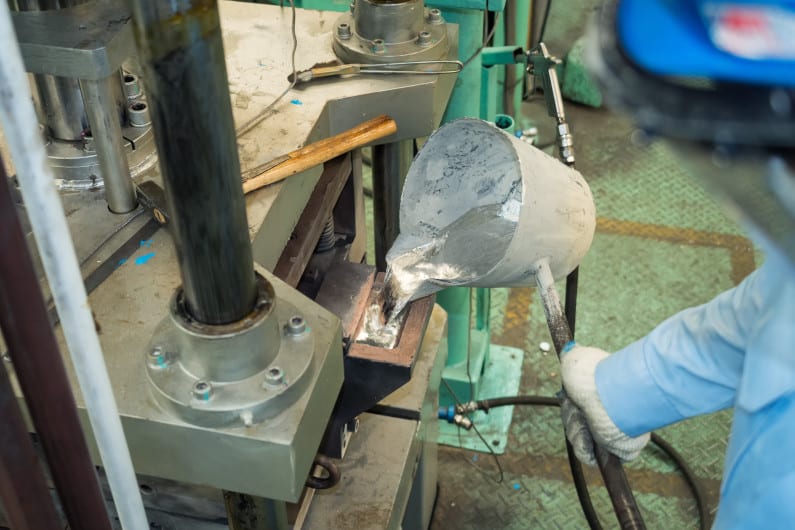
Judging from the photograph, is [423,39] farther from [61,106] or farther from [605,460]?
[605,460]

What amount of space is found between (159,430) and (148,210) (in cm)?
31

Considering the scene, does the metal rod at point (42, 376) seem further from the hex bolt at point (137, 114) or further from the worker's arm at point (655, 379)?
the worker's arm at point (655, 379)

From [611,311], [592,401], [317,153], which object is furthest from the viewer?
[611,311]

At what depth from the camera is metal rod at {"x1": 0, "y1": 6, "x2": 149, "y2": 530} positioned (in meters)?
0.53

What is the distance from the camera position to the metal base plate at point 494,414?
7.17 feet

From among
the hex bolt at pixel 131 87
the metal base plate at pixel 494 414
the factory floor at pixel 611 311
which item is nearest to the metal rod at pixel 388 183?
the hex bolt at pixel 131 87

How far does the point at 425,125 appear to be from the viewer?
1.21 m

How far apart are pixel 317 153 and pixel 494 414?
4.35ft

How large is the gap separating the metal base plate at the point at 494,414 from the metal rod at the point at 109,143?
1.38 m

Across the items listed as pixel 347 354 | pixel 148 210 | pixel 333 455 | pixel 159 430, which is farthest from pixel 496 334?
pixel 159 430

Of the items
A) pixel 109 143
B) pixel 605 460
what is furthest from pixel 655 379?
pixel 109 143

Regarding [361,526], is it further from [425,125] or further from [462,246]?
[425,125]

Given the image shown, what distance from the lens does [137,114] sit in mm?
1065

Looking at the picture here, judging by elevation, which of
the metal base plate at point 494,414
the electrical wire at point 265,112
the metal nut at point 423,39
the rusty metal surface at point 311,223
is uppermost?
the metal nut at point 423,39
